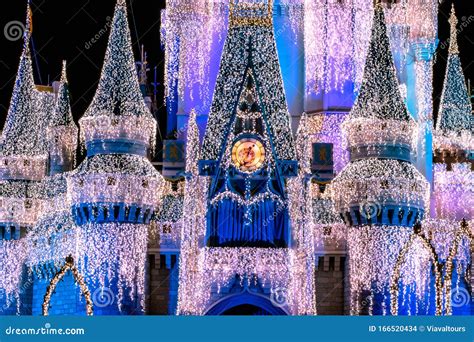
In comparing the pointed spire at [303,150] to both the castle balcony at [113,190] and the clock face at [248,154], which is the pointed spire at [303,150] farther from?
the castle balcony at [113,190]

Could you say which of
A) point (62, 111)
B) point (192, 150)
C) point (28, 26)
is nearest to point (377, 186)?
point (192, 150)

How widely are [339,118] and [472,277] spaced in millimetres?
6836

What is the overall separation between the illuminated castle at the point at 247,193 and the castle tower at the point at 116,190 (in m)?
0.04

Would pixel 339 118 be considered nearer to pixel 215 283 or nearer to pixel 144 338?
pixel 215 283

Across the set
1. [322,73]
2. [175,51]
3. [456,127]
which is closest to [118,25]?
[175,51]

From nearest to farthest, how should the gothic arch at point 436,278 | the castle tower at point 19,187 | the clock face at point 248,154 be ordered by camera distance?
the gothic arch at point 436,278
the clock face at point 248,154
the castle tower at point 19,187

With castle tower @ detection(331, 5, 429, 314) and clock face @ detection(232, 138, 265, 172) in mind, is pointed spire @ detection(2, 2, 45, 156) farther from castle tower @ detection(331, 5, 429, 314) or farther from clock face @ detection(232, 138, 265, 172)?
castle tower @ detection(331, 5, 429, 314)

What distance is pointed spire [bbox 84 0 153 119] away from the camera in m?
31.0

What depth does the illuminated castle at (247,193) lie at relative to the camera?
29.9 metres

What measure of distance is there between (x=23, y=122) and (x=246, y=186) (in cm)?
913

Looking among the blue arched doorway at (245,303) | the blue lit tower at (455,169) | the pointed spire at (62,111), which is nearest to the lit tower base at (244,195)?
the blue arched doorway at (245,303)

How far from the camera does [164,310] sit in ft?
103

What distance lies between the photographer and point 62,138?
3531 centimetres

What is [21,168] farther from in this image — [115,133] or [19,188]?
[115,133]
